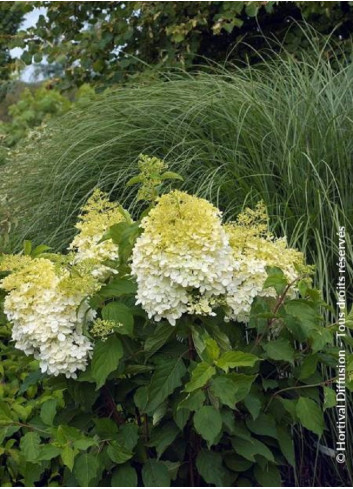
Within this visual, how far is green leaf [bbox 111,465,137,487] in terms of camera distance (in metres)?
2.20

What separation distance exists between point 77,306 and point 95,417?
14.4 inches

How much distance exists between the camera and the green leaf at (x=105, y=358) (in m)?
2.07

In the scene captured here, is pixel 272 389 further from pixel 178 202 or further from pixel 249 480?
pixel 178 202

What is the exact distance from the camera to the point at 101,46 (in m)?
5.64

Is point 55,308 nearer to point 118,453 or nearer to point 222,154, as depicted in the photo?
point 118,453

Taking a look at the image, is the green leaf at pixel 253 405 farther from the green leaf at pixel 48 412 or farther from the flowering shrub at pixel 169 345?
the green leaf at pixel 48 412

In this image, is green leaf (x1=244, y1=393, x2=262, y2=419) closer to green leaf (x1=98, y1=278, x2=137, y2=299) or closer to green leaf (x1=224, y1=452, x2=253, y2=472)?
green leaf (x1=224, y1=452, x2=253, y2=472)

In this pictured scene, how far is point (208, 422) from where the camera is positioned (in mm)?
1987

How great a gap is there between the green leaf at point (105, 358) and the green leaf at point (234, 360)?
0.26m

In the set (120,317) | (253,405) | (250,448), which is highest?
(120,317)

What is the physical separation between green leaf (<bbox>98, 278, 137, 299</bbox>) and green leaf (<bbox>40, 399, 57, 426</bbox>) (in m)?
0.37

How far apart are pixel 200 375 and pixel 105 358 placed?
0.26 metres

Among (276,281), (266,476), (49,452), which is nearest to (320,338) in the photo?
(276,281)

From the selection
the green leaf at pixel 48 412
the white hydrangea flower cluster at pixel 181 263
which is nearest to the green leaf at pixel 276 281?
the white hydrangea flower cluster at pixel 181 263
